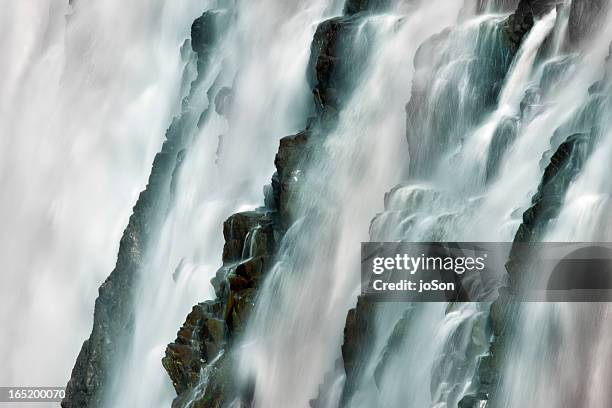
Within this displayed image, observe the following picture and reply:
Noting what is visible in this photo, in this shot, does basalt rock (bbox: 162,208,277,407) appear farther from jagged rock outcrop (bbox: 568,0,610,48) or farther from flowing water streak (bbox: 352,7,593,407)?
jagged rock outcrop (bbox: 568,0,610,48)

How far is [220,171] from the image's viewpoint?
39.3 m

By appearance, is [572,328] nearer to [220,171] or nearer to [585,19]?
[585,19]

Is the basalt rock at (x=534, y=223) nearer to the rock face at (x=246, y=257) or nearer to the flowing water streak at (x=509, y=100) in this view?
the flowing water streak at (x=509, y=100)

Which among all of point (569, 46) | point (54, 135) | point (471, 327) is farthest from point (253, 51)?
point (54, 135)

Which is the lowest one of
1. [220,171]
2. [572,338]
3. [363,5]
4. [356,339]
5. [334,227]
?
[572,338]

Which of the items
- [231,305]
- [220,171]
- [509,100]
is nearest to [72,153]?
[220,171]

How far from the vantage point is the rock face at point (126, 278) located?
1598 inches

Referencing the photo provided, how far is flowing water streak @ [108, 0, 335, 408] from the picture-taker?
122 ft

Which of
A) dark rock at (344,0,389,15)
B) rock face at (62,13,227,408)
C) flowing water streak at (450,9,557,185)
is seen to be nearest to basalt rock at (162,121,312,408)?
dark rock at (344,0,389,15)

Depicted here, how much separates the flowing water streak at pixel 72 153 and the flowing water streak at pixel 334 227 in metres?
16.7

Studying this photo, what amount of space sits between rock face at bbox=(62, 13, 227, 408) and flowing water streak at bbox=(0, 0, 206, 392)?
5.19m

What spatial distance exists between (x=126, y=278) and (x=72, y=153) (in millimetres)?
17640

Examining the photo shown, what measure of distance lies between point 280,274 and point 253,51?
38.1 feet

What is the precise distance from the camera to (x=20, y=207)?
63.3 m
